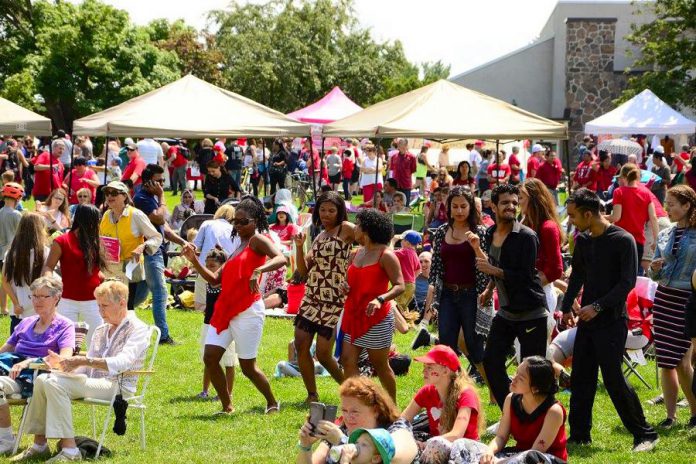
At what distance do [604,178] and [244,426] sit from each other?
14853 millimetres

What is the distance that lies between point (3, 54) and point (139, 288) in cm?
3453

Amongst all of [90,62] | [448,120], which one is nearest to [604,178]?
[448,120]

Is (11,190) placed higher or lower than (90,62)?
lower

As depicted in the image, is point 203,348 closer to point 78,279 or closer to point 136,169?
point 78,279

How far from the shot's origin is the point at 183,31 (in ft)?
161

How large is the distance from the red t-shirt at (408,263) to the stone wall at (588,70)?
32192mm

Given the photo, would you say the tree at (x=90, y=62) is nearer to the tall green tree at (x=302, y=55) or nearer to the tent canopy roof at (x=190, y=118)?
the tall green tree at (x=302, y=55)

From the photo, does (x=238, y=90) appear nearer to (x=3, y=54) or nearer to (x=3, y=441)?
(x=3, y=54)

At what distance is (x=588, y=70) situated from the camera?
4397 centimetres

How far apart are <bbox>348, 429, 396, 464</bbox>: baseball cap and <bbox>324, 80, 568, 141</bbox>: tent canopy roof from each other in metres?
9.98

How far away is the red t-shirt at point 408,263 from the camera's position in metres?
12.8

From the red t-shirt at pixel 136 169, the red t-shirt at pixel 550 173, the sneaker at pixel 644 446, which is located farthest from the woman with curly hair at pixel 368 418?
the red t-shirt at pixel 550 173

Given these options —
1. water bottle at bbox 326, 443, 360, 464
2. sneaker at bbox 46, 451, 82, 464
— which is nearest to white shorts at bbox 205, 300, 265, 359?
sneaker at bbox 46, 451, 82, 464

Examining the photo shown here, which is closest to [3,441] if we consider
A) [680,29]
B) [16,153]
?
[16,153]
